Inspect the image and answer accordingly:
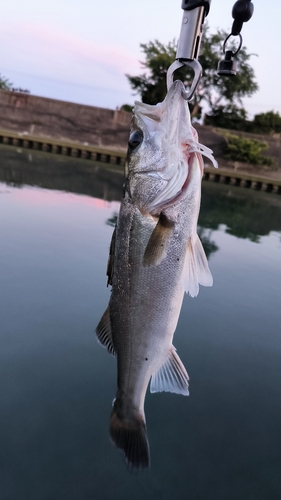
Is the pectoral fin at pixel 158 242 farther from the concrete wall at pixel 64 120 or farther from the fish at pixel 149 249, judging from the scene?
the concrete wall at pixel 64 120

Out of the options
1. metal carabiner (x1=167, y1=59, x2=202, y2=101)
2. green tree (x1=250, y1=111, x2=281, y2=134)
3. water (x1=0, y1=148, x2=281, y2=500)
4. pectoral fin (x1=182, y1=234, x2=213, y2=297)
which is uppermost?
green tree (x1=250, y1=111, x2=281, y2=134)

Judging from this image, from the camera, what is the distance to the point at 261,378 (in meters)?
4.00

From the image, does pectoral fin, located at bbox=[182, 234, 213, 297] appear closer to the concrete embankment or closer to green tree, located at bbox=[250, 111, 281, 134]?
the concrete embankment

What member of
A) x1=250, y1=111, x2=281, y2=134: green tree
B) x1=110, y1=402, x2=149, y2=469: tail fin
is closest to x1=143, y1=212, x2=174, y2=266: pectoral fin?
x1=110, y1=402, x2=149, y2=469: tail fin

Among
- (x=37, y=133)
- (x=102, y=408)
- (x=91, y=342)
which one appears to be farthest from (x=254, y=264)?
(x=37, y=133)

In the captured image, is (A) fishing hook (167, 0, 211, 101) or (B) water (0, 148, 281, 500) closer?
(A) fishing hook (167, 0, 211, 101)

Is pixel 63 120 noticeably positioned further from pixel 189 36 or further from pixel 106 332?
pixel 106 332

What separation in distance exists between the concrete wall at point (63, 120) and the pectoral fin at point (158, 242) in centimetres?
2495

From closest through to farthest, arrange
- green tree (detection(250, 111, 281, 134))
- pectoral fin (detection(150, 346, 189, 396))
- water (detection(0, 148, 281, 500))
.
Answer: pectoral fin (detection(150, 346, 189, 396)), water (detection(0, 148, 281, 500)), green tree (detection(250, 111, 281, 134))

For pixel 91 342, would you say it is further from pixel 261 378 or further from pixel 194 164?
pixel 194 164

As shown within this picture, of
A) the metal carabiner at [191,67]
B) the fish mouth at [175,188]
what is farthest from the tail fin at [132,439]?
the metal carabiner at [191,67]

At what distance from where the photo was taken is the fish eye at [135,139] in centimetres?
172

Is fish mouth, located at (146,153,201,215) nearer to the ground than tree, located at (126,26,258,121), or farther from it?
nearer to the ground

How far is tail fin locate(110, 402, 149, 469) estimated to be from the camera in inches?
65.4
